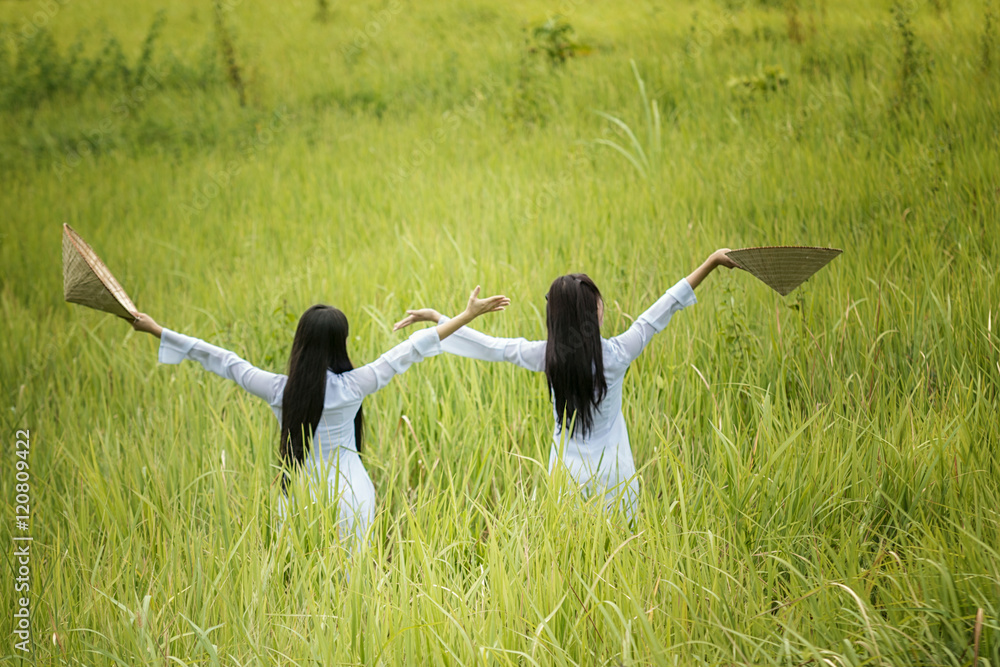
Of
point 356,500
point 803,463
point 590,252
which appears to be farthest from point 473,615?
point 590,252

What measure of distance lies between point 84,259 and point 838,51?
6.52m

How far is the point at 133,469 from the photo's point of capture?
2.78 metres

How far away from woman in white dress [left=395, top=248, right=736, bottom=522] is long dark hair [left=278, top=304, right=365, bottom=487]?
1.33 ft

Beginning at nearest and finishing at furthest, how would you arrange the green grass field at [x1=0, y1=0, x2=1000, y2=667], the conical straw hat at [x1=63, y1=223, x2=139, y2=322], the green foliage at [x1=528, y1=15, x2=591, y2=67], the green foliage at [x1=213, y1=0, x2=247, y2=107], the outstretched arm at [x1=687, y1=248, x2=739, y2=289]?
the green grass field at [x1=0, y1=0, x2=1000, y2=667], the conical straw hat at [x1=63, y1=223, x2=139, y2=322], the outstretched arm at [x1=687, y1=248, x2=739, y2=289], the green foliage at [x1=528, y1=15, x2=591, y2=67], the green foliage at [x1=213, y1=0, x2=247, y2=107]

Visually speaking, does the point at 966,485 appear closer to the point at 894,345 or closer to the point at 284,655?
the point at 894,345

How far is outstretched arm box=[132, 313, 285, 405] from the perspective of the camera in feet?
7.67

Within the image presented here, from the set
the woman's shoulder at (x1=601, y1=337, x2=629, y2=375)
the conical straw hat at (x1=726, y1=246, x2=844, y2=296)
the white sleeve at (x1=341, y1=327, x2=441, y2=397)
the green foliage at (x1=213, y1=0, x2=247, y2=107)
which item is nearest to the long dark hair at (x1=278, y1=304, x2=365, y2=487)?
the white sleeve at (x1=341, y1=327, x2=441, y2=397)

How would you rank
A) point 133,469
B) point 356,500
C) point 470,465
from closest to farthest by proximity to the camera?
point 356,500, point 470,465, point 133,469

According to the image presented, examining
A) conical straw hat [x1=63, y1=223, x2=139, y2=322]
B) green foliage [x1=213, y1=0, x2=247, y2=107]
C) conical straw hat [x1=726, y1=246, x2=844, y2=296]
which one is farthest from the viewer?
green foliage [x1=213, y1=0, x2=247, y2=107]

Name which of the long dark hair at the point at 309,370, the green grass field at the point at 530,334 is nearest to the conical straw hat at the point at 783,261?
the green grass field at the point at 530,334

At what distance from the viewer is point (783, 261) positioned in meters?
2.12

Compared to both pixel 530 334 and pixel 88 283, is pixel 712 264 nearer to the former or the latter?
pixel 530 334

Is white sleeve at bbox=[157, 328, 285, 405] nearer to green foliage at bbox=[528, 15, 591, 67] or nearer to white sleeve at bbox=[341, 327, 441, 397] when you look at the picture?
white sleeve at bbox=[341, 327, 441, 397]

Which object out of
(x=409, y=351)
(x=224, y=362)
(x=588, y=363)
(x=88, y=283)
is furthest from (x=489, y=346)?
(x=88, y=283)
